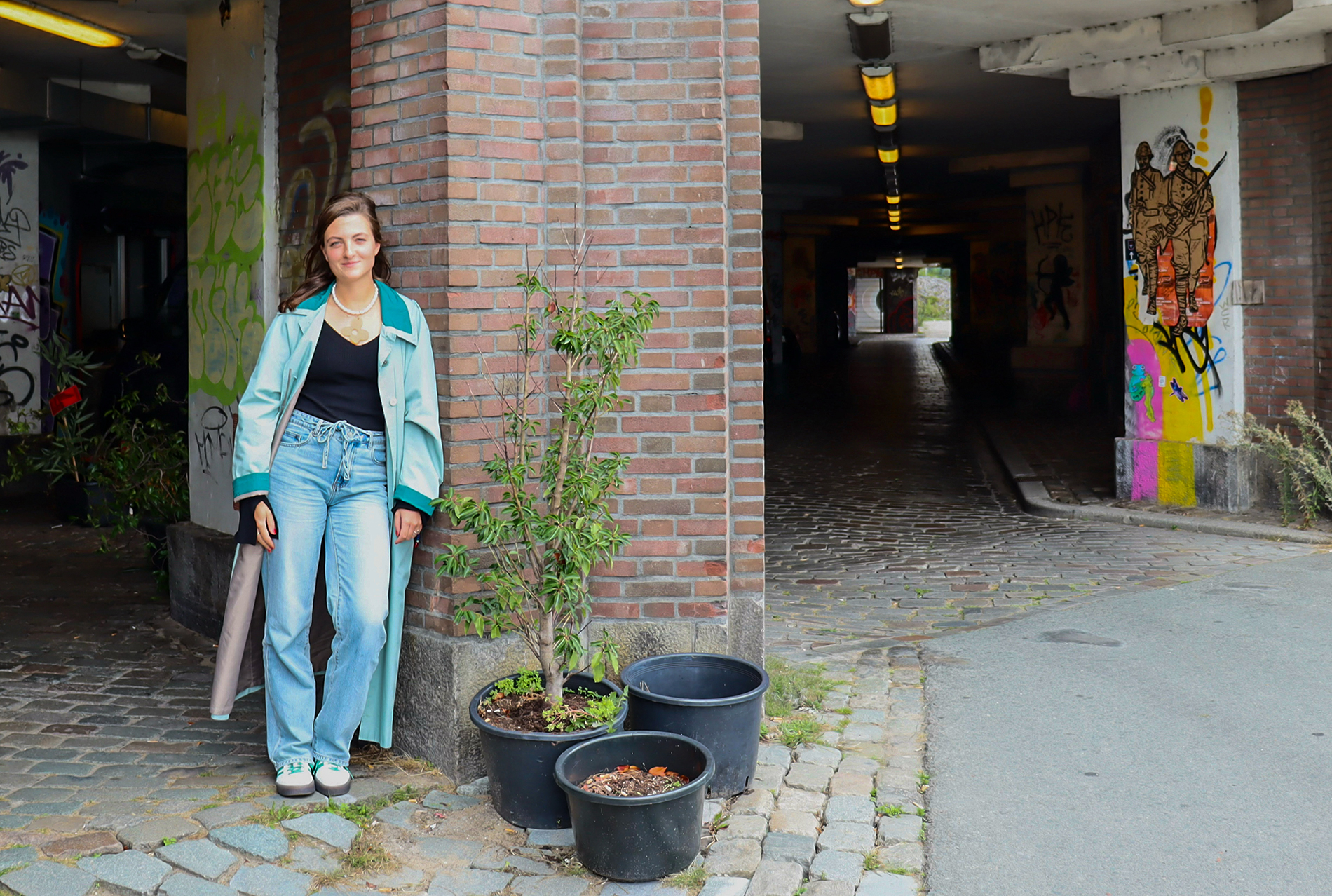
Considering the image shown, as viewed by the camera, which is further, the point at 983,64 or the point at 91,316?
the point at 91,316

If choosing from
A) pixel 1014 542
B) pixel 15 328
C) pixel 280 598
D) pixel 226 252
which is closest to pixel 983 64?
pixel 1014 542

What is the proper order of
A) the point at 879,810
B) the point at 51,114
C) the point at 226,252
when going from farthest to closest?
the point at 51,114
the point at 226,252
the point at 879,810

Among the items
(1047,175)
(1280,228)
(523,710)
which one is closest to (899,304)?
(1047,175)

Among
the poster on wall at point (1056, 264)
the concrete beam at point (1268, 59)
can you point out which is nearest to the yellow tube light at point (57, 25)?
the concrete beam at point (1268, 59)

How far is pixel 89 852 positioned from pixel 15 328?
35.0 feet

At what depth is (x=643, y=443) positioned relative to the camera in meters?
4.46

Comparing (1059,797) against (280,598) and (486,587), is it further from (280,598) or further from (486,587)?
(280,598)

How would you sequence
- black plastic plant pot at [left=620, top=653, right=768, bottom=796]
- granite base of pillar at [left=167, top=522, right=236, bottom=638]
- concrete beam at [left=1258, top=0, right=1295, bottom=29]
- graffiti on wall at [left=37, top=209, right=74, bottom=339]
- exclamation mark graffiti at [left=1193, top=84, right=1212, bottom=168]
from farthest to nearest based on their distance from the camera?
graffiti on wall at [left=37, top=209, right=74, bottom=339] → exclamation mark graffiti at [left=1193, top=84, right=1212, bottom=168] → concrete beam at [left=1258, top=0, right=1295, bottom=29] → granite base of pillar at [left=167, top=522, right=236, bottom=638] → black plastic plant pot at [left=620, top=653, right=768, bottom=796]

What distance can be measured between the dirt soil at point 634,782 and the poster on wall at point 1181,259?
7616mm

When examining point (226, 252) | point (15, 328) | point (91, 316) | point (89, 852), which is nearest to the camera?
point (89, 852)

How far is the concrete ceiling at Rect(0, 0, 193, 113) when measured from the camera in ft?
28.8

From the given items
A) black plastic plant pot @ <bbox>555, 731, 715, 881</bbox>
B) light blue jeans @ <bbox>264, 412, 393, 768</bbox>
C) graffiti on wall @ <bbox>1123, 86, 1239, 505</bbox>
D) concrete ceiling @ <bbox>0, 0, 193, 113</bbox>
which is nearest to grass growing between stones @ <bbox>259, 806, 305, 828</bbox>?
light blue jeans @ <bbox>264, 412, 393, 768</bbox>

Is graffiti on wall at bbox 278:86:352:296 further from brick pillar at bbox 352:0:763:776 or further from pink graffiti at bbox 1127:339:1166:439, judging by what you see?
pink graffiti at bbox 1127:339:1166:439

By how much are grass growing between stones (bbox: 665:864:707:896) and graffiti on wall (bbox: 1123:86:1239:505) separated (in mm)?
7673
